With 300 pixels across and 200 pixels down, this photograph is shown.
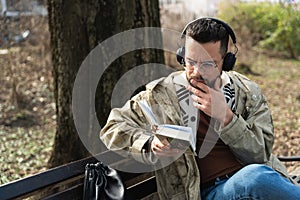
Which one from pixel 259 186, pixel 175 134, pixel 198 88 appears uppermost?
pixel 198 88

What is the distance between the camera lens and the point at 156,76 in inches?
144

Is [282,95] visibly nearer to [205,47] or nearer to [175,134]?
[205,47]

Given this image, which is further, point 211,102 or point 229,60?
point 229,60

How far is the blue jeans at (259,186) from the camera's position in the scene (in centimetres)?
246

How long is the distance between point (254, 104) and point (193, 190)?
0.61 m

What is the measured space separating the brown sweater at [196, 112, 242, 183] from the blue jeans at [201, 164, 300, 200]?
0.18 m

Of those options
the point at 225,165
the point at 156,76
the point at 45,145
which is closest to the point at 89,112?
the point at 156,76

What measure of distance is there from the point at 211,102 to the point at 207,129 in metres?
0.26

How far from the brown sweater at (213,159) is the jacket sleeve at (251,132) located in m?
0.06

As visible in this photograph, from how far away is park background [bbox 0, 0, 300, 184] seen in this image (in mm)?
5859

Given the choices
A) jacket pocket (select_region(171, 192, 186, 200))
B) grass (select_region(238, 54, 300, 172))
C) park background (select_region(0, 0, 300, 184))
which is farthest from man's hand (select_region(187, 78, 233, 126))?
grass (select_region(238, 54, 300, 172))

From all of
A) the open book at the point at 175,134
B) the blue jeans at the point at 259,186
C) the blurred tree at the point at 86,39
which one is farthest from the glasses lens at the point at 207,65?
the blurred tree at the point at 86,39

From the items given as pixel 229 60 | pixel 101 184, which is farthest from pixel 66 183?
pixel 229 60

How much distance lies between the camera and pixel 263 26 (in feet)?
47.0
